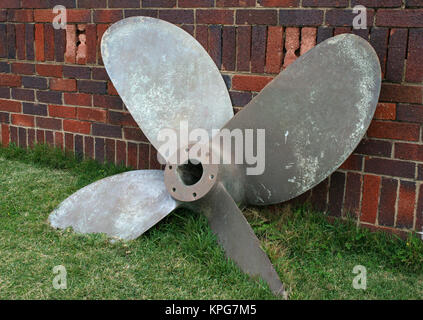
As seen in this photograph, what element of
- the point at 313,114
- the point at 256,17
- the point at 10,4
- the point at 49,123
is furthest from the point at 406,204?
the point at 10,4

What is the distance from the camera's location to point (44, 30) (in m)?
3.67

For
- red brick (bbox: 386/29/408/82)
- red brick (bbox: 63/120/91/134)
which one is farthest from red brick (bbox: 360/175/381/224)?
red brick (bbox: 63/120/91/134)

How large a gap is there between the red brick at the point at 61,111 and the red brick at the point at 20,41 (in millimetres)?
462

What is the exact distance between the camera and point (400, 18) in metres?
2.50

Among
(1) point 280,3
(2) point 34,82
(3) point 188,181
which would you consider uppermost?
(1) point 280,3

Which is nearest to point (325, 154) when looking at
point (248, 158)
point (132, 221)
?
point (248, 158)

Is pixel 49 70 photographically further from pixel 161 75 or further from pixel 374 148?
pixel 374 148

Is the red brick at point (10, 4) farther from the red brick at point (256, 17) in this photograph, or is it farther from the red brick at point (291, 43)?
the red brick at point (291, 43)

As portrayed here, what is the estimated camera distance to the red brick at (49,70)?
366 cm

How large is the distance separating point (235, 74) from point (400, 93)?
0.93 metres

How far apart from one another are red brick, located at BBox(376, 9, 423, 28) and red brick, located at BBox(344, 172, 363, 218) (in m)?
0.79

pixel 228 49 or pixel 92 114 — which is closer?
pixel 228 49

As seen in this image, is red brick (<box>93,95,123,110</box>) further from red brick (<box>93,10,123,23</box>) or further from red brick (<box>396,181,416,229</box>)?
red brick (<box>396,181,416,229</box>)

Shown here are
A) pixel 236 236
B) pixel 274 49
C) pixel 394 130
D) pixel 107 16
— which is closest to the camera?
pixel 236 236
